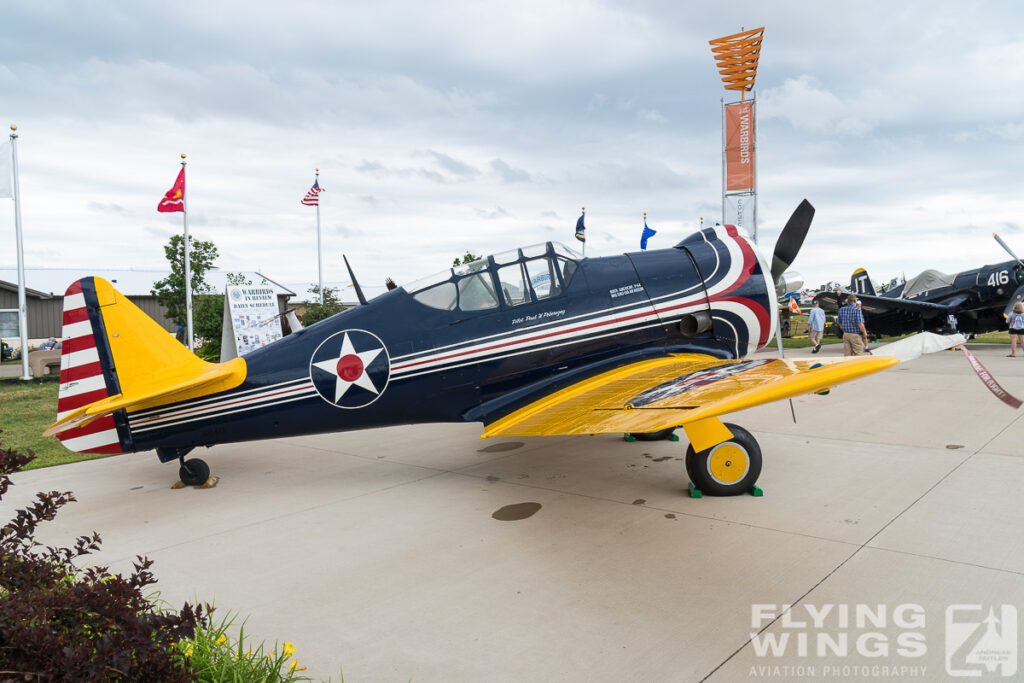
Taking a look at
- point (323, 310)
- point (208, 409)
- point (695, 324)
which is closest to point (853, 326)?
point (695, 324)

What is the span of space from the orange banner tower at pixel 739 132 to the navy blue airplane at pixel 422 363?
534 inches

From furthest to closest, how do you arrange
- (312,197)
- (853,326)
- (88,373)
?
(312,197)
(853,326)
(88,373)

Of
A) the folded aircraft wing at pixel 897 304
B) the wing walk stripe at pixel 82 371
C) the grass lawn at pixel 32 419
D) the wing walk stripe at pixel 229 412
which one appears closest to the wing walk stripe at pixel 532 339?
the wing walk stripe at pixel 229 412

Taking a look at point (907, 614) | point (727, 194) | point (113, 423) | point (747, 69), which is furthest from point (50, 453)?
point (747, 69)

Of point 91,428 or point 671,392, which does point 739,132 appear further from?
point 91,428

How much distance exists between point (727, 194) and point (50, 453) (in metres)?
16.8

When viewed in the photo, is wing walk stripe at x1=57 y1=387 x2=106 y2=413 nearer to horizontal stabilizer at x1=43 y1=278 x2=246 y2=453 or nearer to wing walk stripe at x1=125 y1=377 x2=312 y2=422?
horizontal stabilizer at x1=43 y1=278 x2=246 y2=453

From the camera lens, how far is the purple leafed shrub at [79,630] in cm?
168

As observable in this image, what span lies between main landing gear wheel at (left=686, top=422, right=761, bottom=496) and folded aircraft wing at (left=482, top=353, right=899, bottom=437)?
0.60 meters

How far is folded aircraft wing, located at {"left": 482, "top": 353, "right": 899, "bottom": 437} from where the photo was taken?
3451 millimetres

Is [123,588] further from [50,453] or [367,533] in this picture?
[50,453]

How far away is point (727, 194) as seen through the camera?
18188 mm

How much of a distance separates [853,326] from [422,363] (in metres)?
10.0

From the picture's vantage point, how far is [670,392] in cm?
450
